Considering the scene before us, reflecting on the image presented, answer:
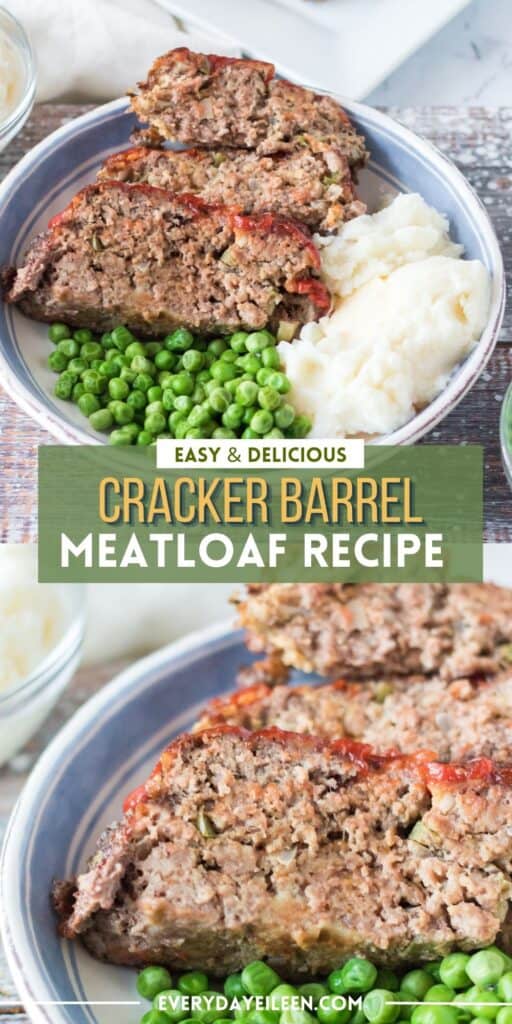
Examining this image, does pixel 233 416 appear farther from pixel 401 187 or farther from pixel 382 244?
pixel 401 187

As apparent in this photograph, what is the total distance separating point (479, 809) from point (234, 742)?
0.57 meters

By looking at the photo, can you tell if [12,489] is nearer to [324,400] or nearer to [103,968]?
[324,400]

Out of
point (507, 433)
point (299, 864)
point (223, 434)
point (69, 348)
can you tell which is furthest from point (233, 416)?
point (299, 864)

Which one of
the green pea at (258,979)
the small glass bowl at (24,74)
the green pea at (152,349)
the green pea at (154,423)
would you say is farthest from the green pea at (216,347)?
the green pea at (258,979)

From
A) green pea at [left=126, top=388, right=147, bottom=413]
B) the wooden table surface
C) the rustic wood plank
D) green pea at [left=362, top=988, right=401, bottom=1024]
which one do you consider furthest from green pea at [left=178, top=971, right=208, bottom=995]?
green pea at [left=126, top=388, right=147, bottom=413]

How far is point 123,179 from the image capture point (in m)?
3.43

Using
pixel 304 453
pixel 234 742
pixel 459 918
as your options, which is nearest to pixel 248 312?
pixel 304 453

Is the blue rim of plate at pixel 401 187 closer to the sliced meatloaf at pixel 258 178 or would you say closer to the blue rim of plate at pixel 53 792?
the sliced meatloaf at pixel 258 178

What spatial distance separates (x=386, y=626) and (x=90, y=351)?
1093mm

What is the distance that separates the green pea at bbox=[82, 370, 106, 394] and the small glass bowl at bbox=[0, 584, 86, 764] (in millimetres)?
532

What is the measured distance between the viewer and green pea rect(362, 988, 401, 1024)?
2445mm

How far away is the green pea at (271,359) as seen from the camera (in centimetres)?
311

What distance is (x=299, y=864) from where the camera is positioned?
8.32 ft

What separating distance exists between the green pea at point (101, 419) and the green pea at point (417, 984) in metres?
1.54
